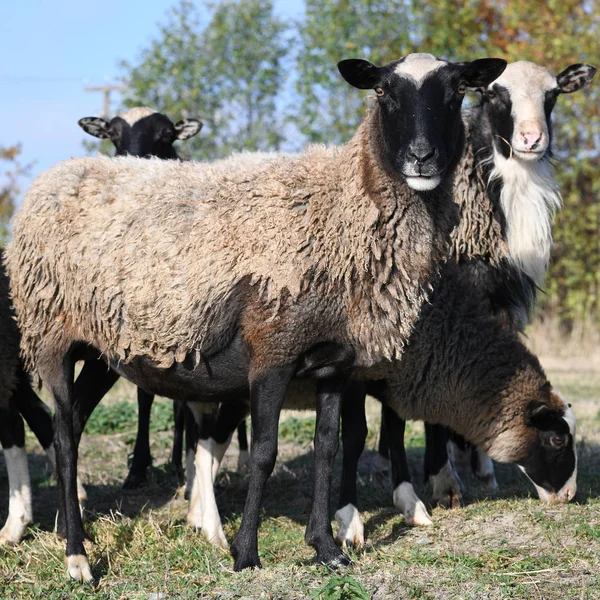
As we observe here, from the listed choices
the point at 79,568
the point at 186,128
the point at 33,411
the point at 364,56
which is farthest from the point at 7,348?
the point at 364,56

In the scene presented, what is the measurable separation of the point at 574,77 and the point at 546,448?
125 inches

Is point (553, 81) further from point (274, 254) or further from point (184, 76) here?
point (184, 76)

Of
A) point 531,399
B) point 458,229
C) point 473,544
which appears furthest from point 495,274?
point 473,544

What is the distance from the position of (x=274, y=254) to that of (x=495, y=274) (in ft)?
7.80

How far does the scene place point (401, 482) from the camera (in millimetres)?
6141

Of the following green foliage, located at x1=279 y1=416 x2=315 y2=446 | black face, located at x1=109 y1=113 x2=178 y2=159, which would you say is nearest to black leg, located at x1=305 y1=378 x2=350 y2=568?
green foliage, located at x1=279 y1=416 x2=315 y2=446

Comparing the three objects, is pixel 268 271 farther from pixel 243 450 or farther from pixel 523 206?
pixel 243 450

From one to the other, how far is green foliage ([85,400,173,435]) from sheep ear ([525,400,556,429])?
14.6 feet

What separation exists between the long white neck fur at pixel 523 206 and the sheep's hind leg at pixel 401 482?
1.54 meters

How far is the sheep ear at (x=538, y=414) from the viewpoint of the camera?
19.9 feet

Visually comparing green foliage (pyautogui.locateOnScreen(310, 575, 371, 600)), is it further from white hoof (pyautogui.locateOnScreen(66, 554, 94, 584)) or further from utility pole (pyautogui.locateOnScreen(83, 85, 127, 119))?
utility pole (pyautogui.locateOnScreen(83, 85, 127, 119))

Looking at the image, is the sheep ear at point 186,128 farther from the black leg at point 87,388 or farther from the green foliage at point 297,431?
the black leg at point 87,388

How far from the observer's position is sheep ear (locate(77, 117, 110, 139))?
9.21 m

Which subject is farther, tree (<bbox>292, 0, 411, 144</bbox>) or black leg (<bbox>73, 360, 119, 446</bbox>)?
tree (<bbox>292, 0, 411, 144</bbox>)
